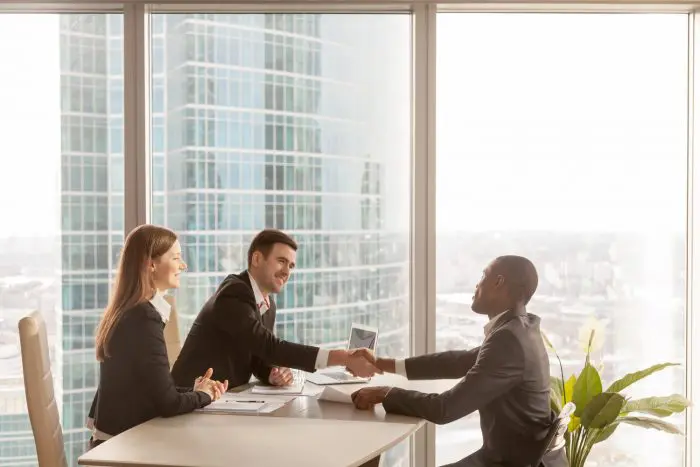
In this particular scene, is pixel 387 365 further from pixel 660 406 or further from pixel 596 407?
pixel 660 406

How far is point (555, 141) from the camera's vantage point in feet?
13.8

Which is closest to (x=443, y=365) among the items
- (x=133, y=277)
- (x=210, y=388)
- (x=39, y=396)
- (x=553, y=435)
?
(x=553, y=435)

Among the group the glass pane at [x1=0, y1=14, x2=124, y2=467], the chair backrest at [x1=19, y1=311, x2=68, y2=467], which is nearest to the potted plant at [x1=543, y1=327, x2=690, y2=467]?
the chair backrest at [x1=19, y1=311, x2=68, y2=467]

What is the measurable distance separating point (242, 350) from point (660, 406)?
2.09 m

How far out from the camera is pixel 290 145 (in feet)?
13.5

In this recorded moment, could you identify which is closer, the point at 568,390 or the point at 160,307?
the point at 160,307

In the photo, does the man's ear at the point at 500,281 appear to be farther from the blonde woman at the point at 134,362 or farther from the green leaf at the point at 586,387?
the green leaf at the point at 586,387

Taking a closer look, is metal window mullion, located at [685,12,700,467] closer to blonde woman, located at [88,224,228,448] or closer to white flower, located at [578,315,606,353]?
white flower, located at [578,315,606,353]

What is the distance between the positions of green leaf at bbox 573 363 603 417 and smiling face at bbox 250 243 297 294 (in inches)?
60.2

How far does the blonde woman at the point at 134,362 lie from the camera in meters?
2.43

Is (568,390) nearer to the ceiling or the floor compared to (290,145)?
nearer to the floor

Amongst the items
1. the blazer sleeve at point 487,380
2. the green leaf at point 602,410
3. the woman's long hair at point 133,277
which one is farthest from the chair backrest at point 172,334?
the green leaf at point 602,410

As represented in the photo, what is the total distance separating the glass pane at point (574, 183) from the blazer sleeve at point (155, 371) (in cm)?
203

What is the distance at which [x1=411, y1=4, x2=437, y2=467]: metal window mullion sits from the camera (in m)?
4.09
